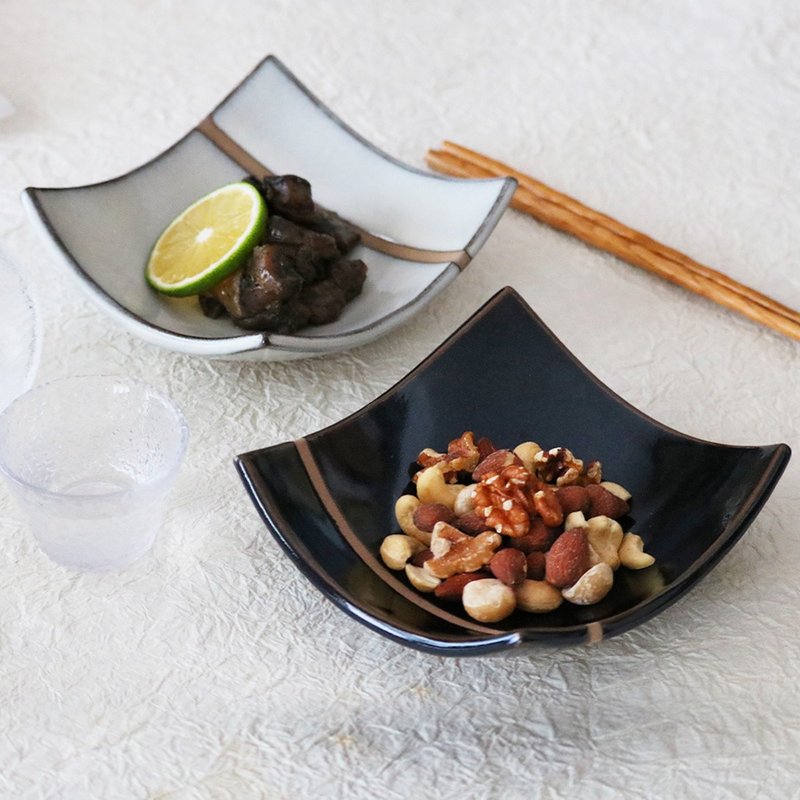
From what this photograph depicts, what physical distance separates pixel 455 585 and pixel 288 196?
481 millimetres

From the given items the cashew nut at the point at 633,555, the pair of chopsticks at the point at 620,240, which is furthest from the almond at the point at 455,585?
the pair of chopsticks at the point at 620,240

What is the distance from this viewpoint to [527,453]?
100cm

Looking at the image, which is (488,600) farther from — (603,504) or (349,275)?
(349,275)

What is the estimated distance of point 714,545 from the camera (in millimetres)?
897

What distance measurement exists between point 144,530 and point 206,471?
128mm

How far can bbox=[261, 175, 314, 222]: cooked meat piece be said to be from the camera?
3.95 feet

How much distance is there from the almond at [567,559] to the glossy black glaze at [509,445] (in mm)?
25

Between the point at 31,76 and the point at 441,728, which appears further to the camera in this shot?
the point at 31,76

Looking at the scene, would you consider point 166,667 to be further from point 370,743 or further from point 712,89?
point 712,89

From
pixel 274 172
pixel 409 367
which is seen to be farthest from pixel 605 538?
pixel 274 172

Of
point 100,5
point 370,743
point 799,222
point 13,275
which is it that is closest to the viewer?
point 370,743

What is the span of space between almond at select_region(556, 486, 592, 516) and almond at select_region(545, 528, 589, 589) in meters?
0.04

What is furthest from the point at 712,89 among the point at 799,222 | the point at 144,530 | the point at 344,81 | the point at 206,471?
the point at 144,530

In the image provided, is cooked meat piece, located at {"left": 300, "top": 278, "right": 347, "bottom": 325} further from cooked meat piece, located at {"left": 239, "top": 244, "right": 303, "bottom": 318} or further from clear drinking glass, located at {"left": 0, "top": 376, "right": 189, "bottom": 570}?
clear drinking glass, located at {"left": 0, "top": 376, "right": 189, "bottom": 570}
